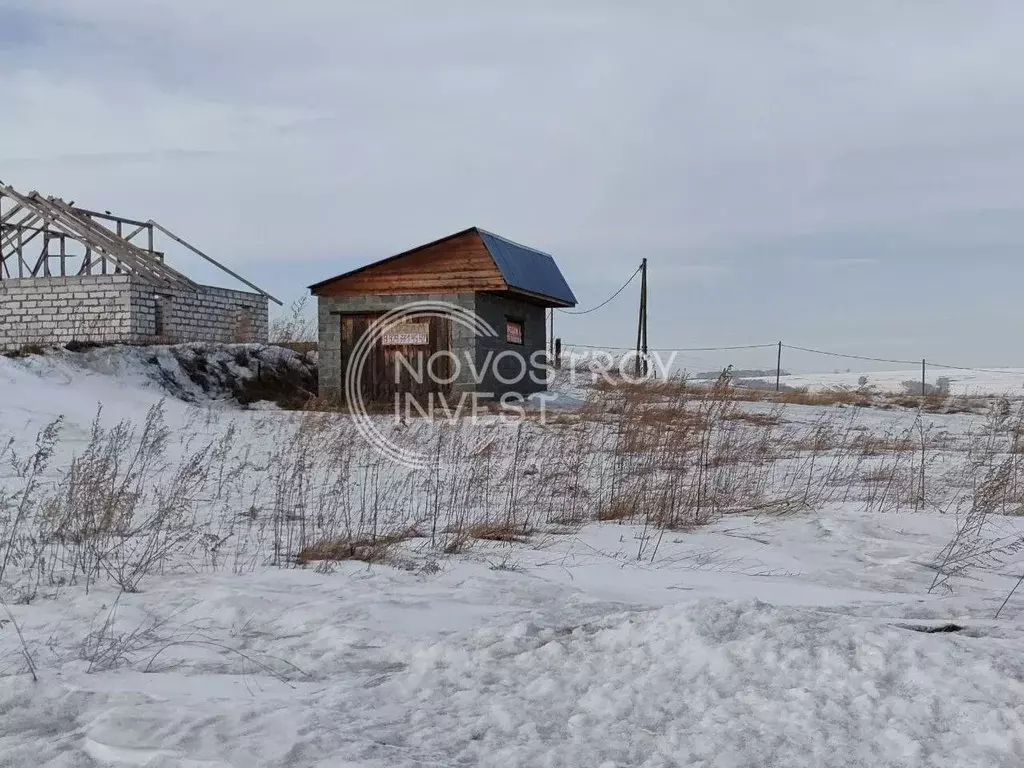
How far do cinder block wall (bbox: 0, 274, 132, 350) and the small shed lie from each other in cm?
429

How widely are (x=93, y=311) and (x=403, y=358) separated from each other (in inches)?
275

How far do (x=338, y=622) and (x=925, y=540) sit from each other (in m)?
4.09

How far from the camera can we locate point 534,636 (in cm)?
311

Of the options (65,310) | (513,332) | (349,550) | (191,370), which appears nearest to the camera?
(349,550)

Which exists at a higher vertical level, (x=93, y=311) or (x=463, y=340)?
(x=93, y=311)

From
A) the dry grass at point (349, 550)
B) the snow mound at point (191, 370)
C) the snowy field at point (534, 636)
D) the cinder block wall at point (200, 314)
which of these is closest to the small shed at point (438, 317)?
the snow mound at point (191, 370)

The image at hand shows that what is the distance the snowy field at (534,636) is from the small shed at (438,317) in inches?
392

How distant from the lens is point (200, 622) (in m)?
3.43

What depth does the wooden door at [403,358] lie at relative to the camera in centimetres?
1677

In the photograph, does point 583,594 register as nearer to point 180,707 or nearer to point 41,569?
point 180,707

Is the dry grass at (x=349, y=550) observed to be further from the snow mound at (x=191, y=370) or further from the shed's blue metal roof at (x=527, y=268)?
the shed's blue metal roof at (x=527, y=268)

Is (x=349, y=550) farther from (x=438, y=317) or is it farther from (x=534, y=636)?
(x=438, y=317)

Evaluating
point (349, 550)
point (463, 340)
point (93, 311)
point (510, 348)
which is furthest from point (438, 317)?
point (349, 550)

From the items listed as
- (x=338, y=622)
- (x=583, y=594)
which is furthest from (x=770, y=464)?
(x=338, y=622)
